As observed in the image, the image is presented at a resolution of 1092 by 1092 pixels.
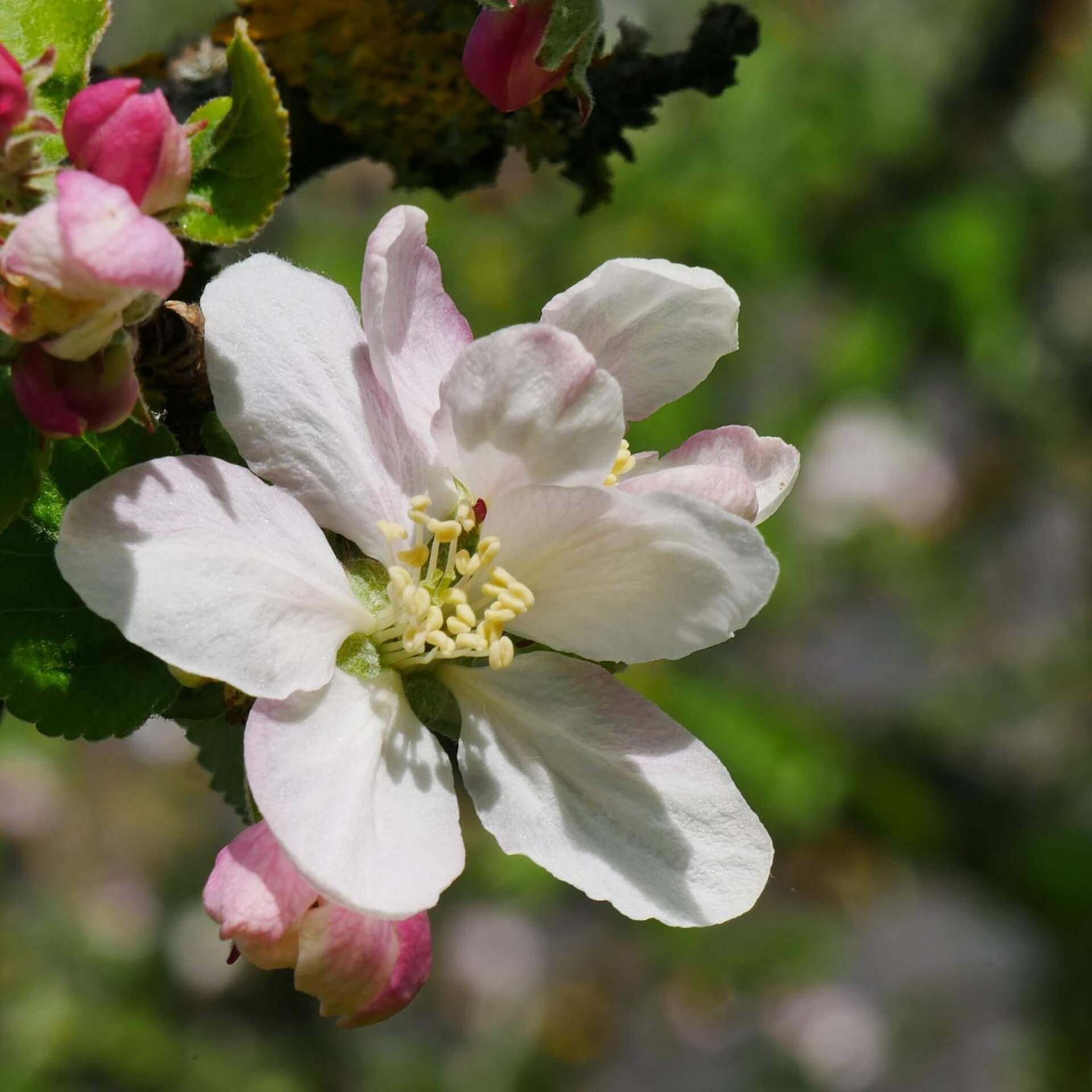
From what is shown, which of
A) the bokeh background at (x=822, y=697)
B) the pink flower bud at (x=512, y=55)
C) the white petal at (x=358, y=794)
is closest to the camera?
the white petal at (x=358, y=794)

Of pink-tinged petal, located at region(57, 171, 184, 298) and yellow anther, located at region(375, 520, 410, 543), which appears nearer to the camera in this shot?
pink-tinged petal, located at region(57, 171, 184, 298)

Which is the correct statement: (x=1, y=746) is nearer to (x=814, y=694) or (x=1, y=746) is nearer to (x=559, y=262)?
(x=559, y=262)

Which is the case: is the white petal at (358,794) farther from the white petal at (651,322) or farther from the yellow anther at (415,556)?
the white petal at (651,322)

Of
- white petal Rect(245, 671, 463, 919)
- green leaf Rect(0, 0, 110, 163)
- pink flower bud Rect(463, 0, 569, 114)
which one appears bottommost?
white petal Rect(245, 671, 463, 919)

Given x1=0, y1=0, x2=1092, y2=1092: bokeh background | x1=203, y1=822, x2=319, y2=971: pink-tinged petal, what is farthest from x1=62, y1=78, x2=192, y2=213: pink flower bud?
x1=0, y1=0, x2=1092, y2=1092: bokeh background

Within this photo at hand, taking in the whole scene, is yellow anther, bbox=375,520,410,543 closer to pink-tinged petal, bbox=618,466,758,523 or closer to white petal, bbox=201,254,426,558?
white petal, bbox=201,254,426,558

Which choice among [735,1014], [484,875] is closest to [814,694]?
[735,1014]

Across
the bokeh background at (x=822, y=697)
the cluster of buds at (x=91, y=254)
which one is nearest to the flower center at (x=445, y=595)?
the cluster of buds at (x=91, y=254)
